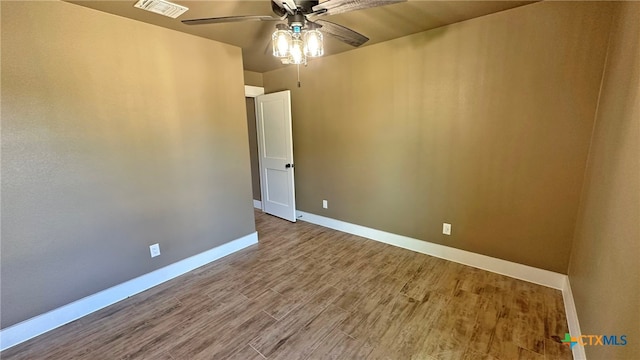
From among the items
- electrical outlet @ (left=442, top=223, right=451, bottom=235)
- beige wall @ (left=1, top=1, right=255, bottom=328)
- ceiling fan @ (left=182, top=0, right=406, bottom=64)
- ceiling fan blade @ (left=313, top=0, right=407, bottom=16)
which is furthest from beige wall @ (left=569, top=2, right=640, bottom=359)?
beige wall @ (left=1, top=1, right=255, bottom=328)

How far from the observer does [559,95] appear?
82.7 inches

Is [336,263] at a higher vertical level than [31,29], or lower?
lower

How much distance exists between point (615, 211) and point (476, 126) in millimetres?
1356

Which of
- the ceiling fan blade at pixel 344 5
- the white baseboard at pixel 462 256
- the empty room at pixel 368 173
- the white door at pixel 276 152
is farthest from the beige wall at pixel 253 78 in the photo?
the ceiling fan blade at pixel 344 5

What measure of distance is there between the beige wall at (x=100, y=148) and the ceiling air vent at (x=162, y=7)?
0.33 metres

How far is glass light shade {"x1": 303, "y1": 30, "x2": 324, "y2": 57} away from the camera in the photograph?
156cm

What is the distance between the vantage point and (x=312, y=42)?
1.57 m

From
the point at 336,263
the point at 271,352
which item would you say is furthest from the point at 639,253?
the point at 336,263

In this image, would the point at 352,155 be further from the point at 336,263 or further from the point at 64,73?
the point at 64,73

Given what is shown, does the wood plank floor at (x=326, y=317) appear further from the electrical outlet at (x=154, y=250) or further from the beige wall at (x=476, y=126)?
the beige wall at (x=476, y=126)

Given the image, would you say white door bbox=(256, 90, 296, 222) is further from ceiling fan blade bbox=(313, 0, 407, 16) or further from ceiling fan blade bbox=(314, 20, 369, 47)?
ceiling fan blade bbox=(313, 0, 407, 16)

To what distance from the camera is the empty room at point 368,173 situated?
5.63 ft

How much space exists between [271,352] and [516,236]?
7.83 feet

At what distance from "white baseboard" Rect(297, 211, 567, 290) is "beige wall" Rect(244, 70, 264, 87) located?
2.49 metres
